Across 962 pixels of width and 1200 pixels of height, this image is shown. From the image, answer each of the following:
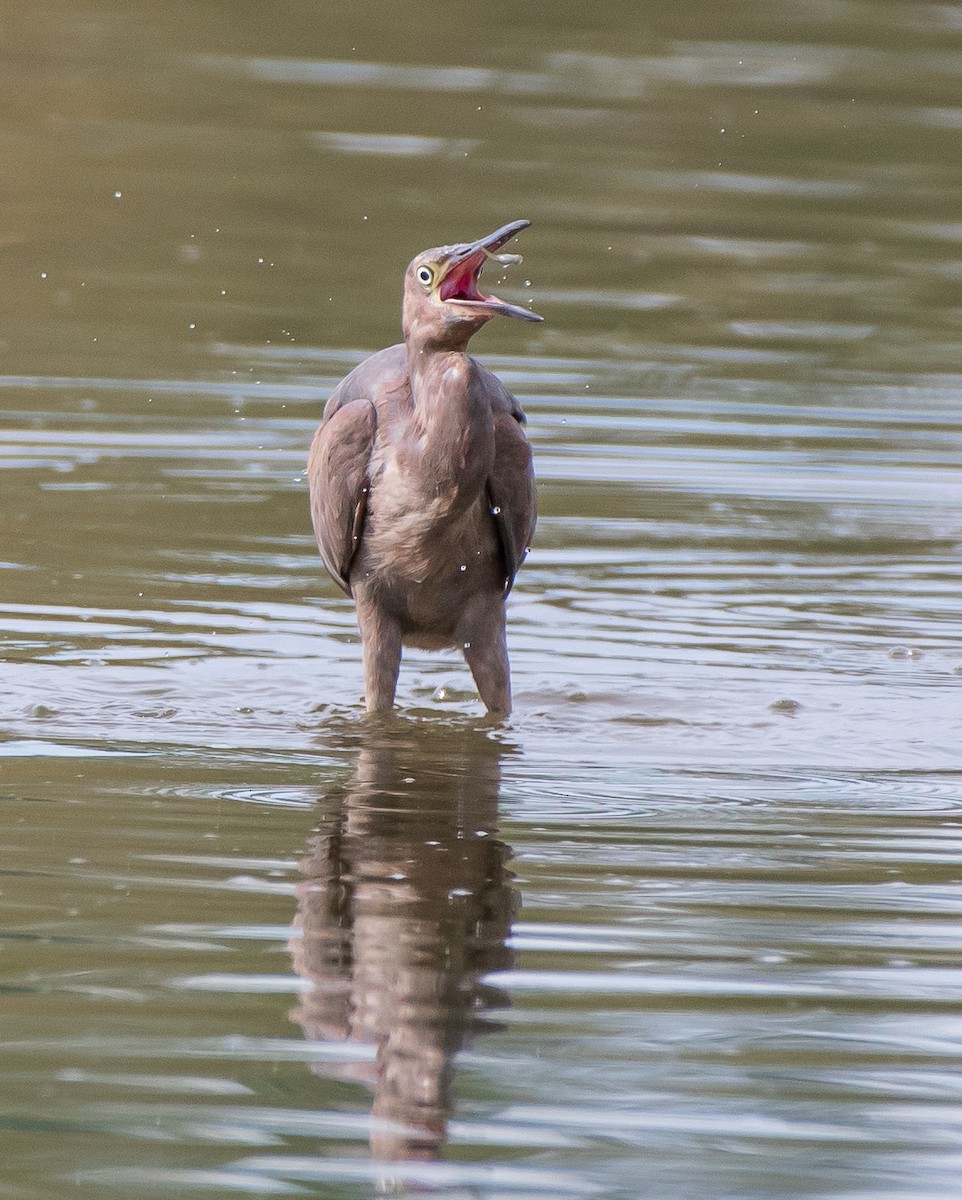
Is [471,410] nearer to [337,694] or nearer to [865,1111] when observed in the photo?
[337,694]

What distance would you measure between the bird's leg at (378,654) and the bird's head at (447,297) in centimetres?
98

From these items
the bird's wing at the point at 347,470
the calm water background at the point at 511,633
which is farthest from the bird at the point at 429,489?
the calm water background at the point at 511,633

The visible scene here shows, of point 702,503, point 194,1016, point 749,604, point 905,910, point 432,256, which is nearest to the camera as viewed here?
point 194,1016

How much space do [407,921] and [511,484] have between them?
2.08 metres

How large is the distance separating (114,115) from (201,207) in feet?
6.52

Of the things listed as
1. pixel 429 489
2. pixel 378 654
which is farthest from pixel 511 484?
pixel 378 654

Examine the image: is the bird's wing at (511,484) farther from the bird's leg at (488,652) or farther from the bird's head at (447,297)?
the bird's head at (447,297)

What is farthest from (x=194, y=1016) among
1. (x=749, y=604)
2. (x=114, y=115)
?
(x=114, y=115)

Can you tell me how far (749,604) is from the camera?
28.8 ft

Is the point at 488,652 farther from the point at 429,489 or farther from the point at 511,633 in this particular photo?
the point at 511,633

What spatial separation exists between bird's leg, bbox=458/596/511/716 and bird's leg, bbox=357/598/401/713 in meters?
0.22

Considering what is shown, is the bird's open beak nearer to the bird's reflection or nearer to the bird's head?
the bird's head

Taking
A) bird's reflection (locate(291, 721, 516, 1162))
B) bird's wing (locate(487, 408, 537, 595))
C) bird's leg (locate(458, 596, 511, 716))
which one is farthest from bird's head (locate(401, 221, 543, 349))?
bird's reflection (locate(291, 721, 516, 1162))

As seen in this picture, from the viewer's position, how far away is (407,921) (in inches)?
212
